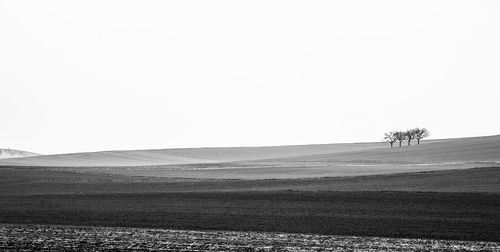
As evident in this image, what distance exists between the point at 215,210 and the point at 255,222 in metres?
3.09

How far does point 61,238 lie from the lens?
17.6 m

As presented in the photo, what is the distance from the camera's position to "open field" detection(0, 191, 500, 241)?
1965 centimetres

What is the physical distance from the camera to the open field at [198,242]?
16.2 m

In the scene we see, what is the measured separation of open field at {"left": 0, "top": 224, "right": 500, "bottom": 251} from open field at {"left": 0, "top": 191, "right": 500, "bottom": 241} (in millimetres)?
1057

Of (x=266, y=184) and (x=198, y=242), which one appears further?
(x=266, y=184)

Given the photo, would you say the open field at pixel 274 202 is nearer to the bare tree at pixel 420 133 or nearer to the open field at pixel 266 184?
the open field at pixel 266 184

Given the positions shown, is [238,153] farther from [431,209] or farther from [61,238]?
[61,238]

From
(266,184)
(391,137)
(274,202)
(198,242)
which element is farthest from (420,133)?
(198,242)

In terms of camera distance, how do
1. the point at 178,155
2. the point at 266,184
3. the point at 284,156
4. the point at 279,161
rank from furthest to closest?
the point at 178,155 < the point at 284,156 < the point at 279,161 < the point at 266,184

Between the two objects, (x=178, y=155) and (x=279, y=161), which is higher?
(x=178, y=155)

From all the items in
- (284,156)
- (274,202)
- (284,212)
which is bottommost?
(284,212)

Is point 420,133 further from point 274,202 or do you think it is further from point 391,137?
point 274,202

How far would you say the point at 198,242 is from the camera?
56.1 ft

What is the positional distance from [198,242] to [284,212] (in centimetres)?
671
